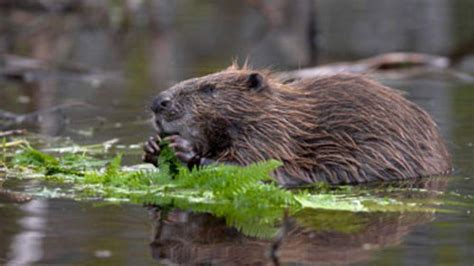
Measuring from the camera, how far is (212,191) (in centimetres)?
495

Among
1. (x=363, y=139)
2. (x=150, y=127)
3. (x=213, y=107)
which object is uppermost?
(x=213, y=107)

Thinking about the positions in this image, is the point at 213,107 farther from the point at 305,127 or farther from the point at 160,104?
the point at 305,127

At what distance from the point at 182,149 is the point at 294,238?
4.10 ft

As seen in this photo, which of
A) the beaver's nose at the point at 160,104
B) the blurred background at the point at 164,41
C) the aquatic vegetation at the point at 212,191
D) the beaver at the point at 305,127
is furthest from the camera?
the blurred background at the point at 164,41

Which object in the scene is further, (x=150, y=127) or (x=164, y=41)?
(x=164, y=41)

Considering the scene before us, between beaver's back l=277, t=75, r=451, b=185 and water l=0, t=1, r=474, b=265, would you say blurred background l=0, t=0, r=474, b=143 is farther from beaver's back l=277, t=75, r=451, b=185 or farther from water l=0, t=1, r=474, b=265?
beaver's back l=277, t=75, r=451, b=185

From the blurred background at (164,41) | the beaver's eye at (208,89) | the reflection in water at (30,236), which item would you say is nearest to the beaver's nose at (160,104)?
the beaver's eye at (208,89)

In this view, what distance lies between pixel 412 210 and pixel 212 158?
44.2 inches

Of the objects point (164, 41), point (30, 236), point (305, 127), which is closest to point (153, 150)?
point (305, 127)

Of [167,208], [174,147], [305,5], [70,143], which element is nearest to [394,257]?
[167,208]

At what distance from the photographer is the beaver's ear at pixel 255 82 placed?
568 centimetres

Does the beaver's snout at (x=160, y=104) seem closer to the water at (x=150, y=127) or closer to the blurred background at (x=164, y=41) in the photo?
the water at (x=150, y=127)

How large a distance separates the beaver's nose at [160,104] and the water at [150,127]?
2.06 ft

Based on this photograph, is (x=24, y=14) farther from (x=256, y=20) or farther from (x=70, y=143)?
(x=70, y=143)
